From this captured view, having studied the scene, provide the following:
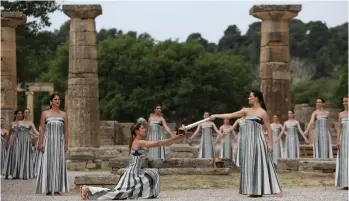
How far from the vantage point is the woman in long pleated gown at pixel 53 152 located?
17.7m

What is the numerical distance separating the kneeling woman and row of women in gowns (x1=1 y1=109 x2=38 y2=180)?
319 inches

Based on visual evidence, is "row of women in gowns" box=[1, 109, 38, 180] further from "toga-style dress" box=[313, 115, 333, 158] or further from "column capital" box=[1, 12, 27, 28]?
"column capital" box=[1, 12, 27, 28]

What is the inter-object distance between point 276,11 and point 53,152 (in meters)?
14.9

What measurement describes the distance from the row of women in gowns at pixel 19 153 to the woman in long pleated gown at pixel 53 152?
5779 millimetres

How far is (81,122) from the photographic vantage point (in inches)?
1257

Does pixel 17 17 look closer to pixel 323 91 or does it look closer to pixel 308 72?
pixel 323 91

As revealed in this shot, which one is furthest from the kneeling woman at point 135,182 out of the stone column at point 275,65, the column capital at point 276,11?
the stone column at point 275,65

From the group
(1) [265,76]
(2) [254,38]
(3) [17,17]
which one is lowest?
(1) [265,76]

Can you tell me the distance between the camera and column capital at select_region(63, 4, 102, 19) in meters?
31.4

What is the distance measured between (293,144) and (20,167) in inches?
332

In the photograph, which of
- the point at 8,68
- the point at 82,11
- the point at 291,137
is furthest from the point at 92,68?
the point at 291,137

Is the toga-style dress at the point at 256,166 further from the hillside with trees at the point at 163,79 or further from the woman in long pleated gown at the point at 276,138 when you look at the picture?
the hillside with trees at the point at 163,79

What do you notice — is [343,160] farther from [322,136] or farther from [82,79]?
[82,79]

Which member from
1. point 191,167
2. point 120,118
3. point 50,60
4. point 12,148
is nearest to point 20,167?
point 12,148
